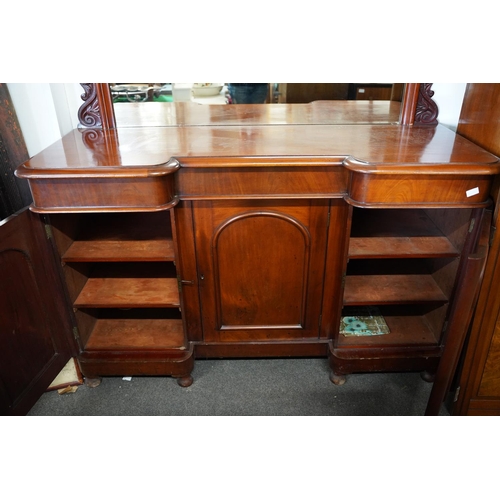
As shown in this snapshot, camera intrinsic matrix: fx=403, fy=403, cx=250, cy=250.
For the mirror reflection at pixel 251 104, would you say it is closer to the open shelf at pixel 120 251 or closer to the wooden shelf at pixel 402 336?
the open shelf at pixel 120 251

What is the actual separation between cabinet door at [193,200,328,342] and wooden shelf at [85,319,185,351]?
5.7 inches

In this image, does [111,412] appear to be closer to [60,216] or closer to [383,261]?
[60,216]

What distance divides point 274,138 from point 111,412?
3.71 ft

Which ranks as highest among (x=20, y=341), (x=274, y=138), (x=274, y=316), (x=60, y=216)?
(x=274, y=138)

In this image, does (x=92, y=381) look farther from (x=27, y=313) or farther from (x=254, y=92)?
(x=254, y=92)

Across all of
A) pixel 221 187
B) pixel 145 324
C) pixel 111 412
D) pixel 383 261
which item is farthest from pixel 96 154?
pixel 383 261

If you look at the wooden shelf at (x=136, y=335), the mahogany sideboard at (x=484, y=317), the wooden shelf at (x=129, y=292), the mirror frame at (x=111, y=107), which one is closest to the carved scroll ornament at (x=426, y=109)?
the mirror frame at (x=111, y=107)

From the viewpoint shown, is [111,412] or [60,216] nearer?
[60,216]

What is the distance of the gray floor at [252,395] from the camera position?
1458 millimetres

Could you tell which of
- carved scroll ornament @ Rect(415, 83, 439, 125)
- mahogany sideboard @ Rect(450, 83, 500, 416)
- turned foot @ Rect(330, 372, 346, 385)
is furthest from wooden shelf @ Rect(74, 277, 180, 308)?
carved scroll ornament @ Rect(415, 83, 439, 125)

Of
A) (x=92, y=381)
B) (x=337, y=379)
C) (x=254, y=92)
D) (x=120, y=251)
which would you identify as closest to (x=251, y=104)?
(x=254, y=92)

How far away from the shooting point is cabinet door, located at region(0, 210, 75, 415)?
1.12 metres

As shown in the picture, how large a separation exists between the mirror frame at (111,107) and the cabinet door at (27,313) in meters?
0.44

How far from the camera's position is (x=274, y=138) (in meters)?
1.33
